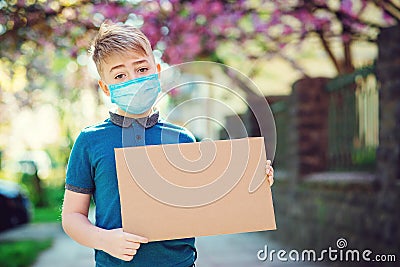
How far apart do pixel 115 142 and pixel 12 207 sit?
36.5ft

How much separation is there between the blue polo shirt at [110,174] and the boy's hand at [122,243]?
0.11 m

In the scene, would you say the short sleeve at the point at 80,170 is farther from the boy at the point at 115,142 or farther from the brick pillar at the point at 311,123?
the brick pillar at the point at 311,123

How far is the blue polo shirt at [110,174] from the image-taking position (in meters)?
2.08

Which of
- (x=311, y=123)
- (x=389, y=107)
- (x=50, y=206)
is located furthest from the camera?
(x=50, y=206)

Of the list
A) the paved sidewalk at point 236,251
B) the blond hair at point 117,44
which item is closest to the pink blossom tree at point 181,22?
the paved sidewalk at point 236,251

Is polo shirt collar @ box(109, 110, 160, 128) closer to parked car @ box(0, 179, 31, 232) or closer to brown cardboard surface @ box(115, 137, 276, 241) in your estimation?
brown cardboard surface @ box(115, 137, 276, 241)

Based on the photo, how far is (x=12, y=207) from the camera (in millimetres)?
12758

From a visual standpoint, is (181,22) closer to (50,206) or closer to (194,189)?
(194,189)

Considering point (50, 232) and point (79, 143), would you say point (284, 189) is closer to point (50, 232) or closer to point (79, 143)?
point (50, 232)

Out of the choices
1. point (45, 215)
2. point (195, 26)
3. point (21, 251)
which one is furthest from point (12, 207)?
point (195, 26)

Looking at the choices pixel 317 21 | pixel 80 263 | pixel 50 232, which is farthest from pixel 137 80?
pixel 50 232

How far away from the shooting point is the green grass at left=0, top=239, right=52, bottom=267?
783 centimetres

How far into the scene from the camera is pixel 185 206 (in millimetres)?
1983

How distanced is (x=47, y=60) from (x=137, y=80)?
12287 mm
